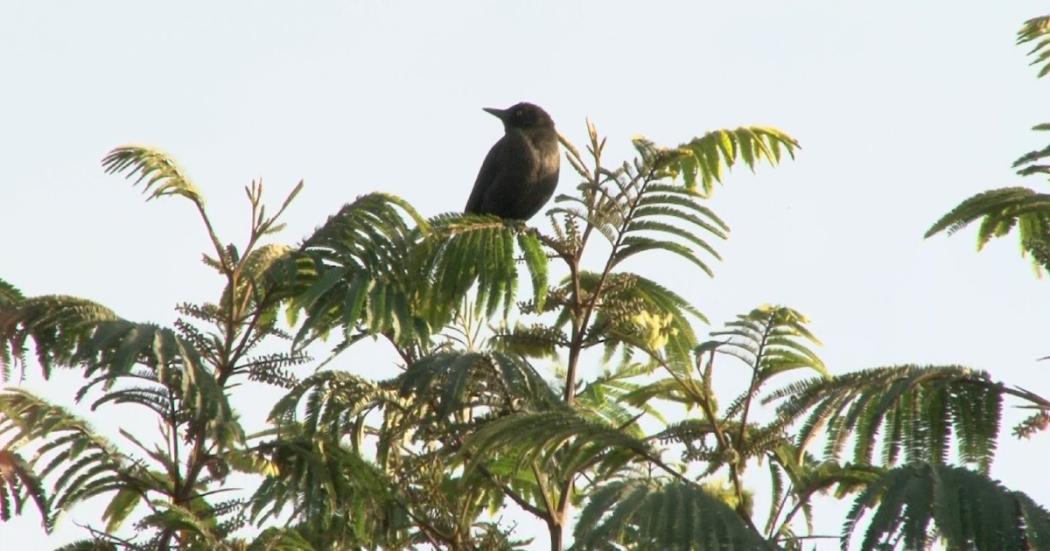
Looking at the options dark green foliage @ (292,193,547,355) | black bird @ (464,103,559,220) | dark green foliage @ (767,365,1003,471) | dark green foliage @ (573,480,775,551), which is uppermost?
black bird @ (464,103,559,220)

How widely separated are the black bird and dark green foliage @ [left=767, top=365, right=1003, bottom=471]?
4.87 m

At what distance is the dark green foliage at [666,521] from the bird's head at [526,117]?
6194mm

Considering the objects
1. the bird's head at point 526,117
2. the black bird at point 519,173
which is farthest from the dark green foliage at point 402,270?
the bird's head at point 526,117

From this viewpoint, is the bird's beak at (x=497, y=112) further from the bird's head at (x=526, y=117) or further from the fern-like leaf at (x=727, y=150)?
the fern-like leaf at (x=727, y=150)

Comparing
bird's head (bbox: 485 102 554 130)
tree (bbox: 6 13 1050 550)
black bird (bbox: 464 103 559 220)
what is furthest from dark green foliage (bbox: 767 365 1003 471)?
bird's head (bbox: 485 102 554 130)

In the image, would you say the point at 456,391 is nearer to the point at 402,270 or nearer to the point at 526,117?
the point at 402,270

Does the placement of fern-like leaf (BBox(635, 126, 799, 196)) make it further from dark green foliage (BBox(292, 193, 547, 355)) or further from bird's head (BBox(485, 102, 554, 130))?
bird's head (BBox(485, 102, 554, 130))

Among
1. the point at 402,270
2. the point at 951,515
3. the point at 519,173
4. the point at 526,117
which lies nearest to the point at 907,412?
the point at 951,515

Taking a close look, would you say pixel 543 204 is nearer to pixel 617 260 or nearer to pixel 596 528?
pixel 617 260

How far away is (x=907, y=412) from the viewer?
490 cm

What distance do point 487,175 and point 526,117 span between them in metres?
0.59

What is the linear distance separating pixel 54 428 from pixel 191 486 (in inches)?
20.9

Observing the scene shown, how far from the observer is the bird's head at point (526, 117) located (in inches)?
409

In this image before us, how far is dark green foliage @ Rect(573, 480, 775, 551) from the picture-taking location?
4102mm
